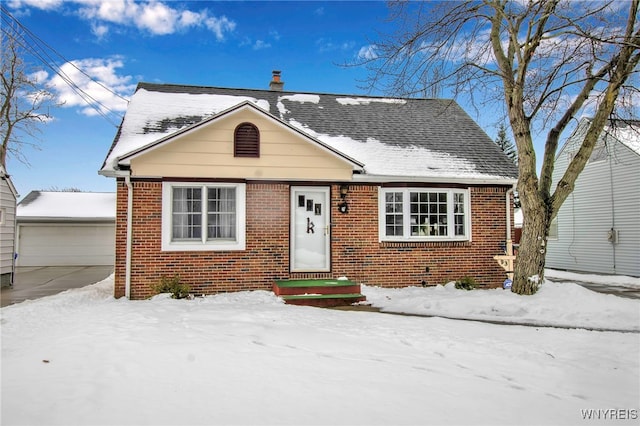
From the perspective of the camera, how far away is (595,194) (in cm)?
1609

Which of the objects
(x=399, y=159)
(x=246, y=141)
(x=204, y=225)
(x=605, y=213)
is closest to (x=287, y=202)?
(x=246, y=141)

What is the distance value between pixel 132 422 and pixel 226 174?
675 cm

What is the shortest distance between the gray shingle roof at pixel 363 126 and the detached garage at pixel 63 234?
31.6 feet

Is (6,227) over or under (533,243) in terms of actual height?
over

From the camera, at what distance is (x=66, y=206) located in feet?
66.4

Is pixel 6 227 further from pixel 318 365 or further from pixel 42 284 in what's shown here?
pixel 318 365

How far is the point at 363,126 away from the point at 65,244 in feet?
50.4

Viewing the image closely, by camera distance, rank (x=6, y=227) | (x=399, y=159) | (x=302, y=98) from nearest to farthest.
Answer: (x=399, y=159)
(x=6, y=227)
(x=302, y=98)

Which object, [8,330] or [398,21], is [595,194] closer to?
[398,21]

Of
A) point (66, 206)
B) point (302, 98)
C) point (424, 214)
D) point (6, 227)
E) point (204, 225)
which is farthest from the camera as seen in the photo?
point (66, 206)

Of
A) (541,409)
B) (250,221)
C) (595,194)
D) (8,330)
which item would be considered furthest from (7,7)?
(595,194)

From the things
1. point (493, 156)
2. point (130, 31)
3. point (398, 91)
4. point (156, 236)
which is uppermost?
point (130, 31)

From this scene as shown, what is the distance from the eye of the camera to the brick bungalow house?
29.8 feet

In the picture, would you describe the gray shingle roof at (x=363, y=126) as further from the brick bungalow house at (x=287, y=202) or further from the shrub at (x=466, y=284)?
the shrub at (x=466, y=284)
